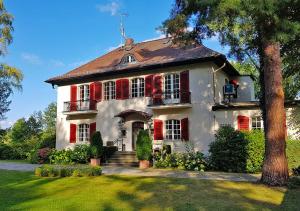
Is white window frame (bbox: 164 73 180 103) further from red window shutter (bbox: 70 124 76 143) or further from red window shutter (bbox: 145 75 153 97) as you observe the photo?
red window shutter (bbox: 70 124 76 143)

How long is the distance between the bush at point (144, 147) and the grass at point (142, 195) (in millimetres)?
5480

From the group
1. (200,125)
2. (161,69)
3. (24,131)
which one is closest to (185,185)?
(200,125)

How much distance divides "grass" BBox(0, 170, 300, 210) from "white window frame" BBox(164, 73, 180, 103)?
8853mm

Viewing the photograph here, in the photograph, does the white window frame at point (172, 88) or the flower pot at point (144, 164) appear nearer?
the flower pot at point (144, 164)

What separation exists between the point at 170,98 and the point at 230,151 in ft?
20.5

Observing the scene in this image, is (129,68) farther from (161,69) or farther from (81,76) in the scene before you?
(81,76)

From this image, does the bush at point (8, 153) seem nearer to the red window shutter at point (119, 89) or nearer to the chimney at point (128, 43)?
the red window shutter at point (119, 89)

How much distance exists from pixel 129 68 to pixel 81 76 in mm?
4112

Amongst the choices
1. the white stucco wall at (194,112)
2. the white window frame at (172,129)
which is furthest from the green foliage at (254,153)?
the white window frame at (172,129)

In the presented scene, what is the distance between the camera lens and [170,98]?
813 inches

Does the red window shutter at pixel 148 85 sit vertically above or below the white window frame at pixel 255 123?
above

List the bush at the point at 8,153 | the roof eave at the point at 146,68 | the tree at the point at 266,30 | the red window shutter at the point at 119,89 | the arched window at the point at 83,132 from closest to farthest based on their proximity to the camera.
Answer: the tree at the point at 266,30 → the roof eave at the point at 146,68 → the red window shutter at the point at 119,89 → the arched window at the point at 83,132 → the bush at the point at 8,153

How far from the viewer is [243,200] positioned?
8797mm

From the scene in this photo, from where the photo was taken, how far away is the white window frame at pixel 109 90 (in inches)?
910
